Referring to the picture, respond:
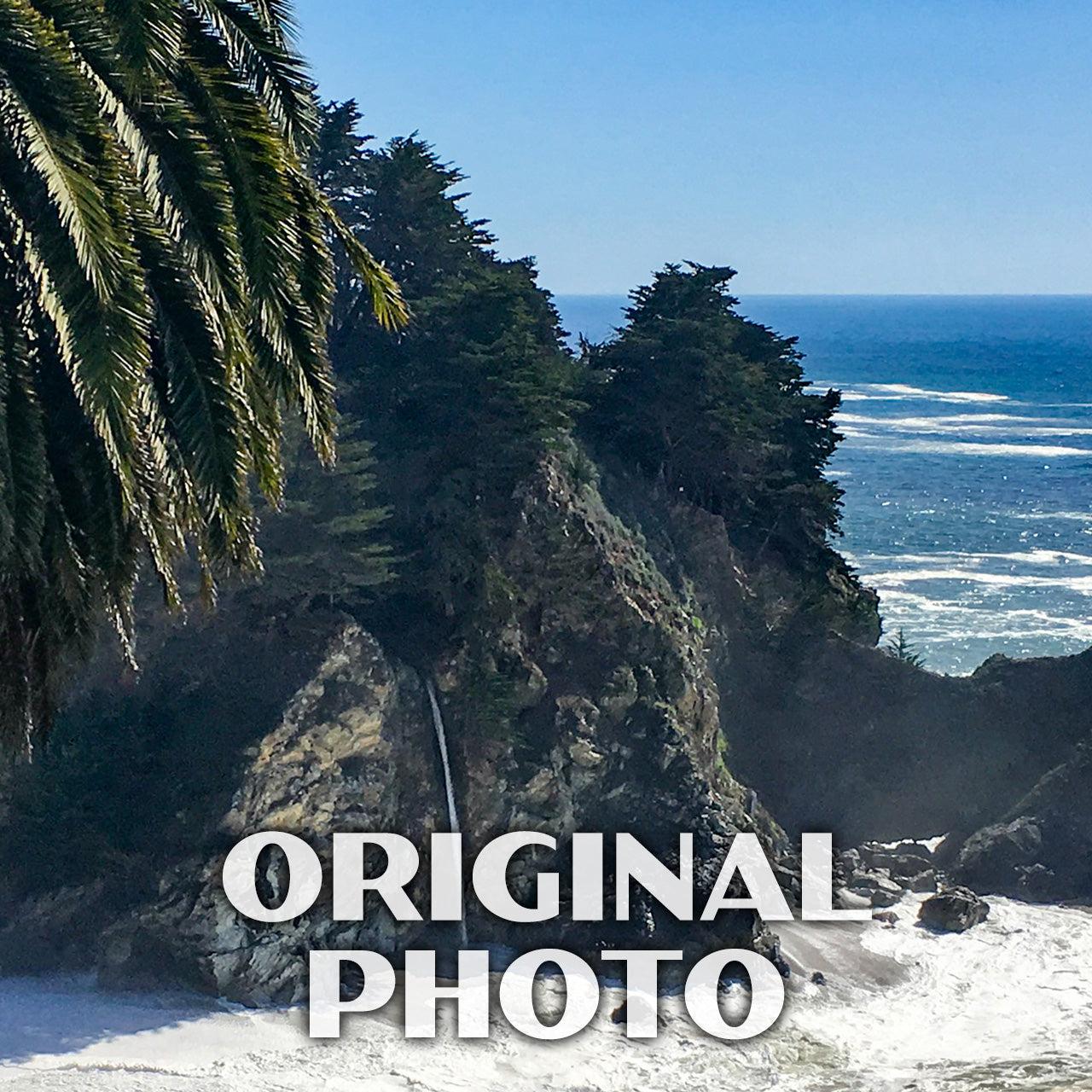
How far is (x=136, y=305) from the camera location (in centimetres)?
763

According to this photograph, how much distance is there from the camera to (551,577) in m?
35.4

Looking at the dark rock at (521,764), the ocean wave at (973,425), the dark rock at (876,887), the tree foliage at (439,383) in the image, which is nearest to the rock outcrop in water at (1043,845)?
the dark rock at (876,887)

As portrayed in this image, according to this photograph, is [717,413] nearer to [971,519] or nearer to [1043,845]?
[1043,845]

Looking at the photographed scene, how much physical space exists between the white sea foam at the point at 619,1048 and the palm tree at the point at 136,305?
18000 mm

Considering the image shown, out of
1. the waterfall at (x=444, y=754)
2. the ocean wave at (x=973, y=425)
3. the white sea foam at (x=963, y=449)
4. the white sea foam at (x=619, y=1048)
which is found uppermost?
the ocean wave at (x=973, y=425)

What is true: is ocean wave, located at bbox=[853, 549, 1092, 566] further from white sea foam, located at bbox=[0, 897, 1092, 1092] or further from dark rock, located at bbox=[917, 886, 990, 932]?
white sea foam, located at bbox=[0, 897, 1092, 1092]

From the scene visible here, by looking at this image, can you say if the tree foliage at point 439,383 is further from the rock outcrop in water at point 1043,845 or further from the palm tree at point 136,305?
the palm tree at point 136,305

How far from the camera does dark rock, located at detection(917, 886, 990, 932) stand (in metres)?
34.7

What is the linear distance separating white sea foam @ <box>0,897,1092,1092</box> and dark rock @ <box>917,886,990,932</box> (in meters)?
2.34

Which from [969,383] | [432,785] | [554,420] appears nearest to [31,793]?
[432,785]

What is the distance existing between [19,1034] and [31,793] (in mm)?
5490

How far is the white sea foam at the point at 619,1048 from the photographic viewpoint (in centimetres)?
2516

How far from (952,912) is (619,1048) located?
1172cm

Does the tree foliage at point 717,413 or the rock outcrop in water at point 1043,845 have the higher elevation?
the tree foliage at point 717,413
